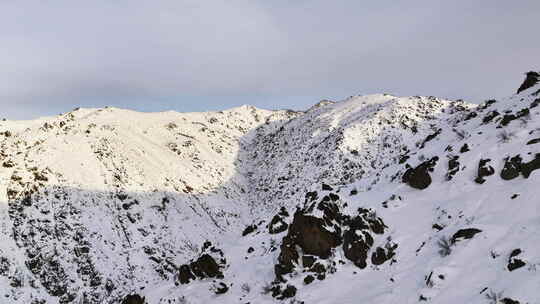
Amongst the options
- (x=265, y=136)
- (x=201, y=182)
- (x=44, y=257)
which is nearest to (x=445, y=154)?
(x=44, y=257)

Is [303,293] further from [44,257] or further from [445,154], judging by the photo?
[44,257]

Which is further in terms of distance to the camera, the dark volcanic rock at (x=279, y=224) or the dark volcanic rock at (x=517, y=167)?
the dark volcanic rock at (x=279, y=224)

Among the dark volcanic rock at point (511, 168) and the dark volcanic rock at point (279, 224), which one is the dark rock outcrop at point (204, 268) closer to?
the dark volcanic rock at point (279, 224)

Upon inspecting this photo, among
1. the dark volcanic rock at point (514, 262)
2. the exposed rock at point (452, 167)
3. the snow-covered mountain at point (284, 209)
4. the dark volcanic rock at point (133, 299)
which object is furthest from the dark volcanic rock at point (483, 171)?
the dark volcanic rock at point (133, 299)

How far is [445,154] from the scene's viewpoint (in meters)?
17.2

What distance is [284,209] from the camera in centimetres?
2067

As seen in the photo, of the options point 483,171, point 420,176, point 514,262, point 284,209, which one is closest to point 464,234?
point 514,262

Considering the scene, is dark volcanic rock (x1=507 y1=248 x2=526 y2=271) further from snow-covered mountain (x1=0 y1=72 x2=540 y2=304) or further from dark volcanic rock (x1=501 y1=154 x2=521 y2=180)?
dark volcanic rock (x1=501 y1=154 x2=521 y2=180)

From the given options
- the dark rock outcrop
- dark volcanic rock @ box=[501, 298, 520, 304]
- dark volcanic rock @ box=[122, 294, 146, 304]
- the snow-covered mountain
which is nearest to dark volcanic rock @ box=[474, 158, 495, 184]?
the snow-covered mountain

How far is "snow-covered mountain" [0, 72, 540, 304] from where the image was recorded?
37.8 ft

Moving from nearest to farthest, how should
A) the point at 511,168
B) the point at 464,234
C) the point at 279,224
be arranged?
the point at 464,234 → the point at 511,168 → the point at 279,224

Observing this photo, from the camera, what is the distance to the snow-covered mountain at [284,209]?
453 inches

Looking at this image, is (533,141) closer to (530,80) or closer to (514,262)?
(514,262)

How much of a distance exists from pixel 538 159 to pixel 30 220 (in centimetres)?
3142
